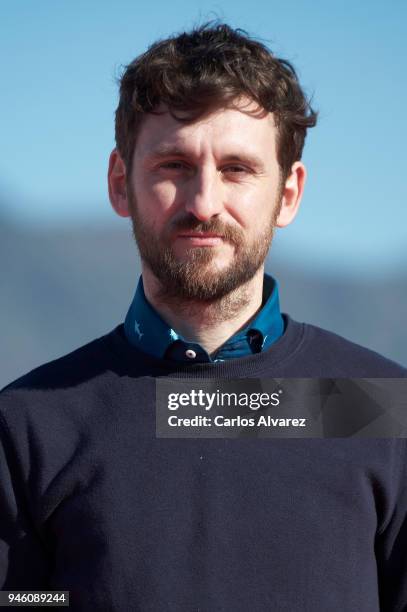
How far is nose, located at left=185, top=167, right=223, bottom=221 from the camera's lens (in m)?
3.66

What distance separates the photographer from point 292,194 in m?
4.10

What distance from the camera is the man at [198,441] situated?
11.6 ft

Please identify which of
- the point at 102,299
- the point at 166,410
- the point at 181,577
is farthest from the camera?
the point at 102,299

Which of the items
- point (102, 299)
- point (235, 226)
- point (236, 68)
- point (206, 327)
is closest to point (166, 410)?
point (206, 327)

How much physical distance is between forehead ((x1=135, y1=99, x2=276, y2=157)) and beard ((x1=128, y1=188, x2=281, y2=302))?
0.25m

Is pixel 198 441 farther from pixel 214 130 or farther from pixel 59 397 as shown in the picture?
pixel 214 130

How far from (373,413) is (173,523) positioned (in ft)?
2.81

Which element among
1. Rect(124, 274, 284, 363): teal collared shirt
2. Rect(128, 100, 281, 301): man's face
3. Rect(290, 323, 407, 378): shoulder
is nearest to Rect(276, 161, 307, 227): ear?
Rect(128, 100, 281, 301): man's face

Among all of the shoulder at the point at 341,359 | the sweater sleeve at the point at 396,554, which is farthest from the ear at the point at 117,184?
the sweater sleeve at the point at 396,554

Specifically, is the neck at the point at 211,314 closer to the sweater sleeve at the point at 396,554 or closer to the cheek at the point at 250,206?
the cheek at the point at 250,206

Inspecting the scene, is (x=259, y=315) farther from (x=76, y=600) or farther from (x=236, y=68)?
(x=76, y=600)

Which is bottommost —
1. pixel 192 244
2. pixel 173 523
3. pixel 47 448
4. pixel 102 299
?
pixel 173 523

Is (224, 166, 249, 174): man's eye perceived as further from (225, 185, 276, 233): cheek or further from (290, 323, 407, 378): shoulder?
(290, 323, 407, 378): shoulder

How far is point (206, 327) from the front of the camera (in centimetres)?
389
